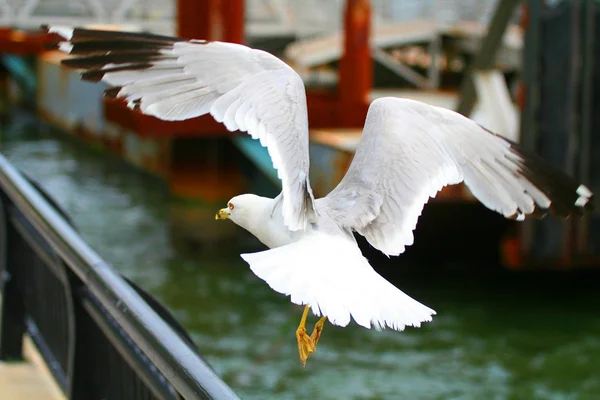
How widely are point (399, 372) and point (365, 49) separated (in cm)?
426

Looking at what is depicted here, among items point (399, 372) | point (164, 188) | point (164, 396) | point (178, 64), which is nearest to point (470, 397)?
point (399, 372)

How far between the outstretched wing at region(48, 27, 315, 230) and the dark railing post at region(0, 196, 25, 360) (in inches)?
53.5

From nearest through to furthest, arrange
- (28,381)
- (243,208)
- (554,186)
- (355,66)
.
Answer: (243,208), (554,186), (28,381), (355,66)

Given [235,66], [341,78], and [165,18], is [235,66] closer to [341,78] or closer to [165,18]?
[341,78]

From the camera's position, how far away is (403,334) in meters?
7.01

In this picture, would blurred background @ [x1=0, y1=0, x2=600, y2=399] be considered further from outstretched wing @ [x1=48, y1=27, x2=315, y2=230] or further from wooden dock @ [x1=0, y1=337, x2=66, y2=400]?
outstretched wing @ [x1=48, y1=27, x2=315, y2=230]

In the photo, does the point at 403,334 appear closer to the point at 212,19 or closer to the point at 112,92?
the point at 212,19

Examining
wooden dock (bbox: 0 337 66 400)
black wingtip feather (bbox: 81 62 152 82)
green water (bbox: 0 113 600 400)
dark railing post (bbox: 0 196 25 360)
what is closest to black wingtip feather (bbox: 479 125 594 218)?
black wingtip feather (bbox: 81 62 152 82)

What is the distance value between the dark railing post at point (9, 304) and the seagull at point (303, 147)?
4.45 feet

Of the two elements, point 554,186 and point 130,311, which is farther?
point 554,186

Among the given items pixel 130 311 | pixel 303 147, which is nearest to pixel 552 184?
pixel 303 147

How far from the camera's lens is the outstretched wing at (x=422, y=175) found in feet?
9.33

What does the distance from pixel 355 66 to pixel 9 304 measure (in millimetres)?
6234

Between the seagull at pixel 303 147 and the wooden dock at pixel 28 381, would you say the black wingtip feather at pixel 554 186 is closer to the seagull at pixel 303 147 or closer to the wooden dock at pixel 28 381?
the seagull at pixel 303 147
